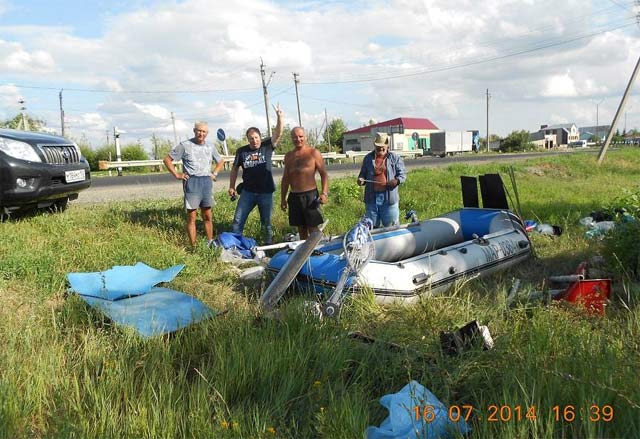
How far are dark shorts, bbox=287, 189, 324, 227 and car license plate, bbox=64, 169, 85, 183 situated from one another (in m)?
3.09

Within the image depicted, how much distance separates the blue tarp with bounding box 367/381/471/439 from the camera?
2.46m

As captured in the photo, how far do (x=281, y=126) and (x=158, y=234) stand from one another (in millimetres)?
2489

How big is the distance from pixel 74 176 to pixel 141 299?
340 centimetres

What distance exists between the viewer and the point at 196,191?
22.8 feet

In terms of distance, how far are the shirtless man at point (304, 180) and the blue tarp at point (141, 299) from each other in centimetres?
184

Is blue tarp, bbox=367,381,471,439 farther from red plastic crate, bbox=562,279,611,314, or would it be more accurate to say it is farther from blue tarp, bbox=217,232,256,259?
blue tarp, bbox=217,232,256,259

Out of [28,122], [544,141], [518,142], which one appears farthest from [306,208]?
[544,141]

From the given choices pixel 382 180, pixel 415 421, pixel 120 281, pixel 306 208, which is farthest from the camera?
pixel 306 208

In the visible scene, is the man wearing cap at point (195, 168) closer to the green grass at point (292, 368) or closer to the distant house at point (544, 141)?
the green grass at point (292, 368)

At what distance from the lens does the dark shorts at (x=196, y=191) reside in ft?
22.7

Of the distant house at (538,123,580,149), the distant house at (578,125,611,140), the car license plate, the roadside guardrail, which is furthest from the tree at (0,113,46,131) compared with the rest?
the distant house at (578,125,611,140)

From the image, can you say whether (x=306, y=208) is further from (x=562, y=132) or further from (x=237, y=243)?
(x=562, y=132)

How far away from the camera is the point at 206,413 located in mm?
2746

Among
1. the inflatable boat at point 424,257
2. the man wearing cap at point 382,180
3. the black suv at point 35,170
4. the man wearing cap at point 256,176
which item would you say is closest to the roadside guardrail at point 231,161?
the black suv at point 35,170
